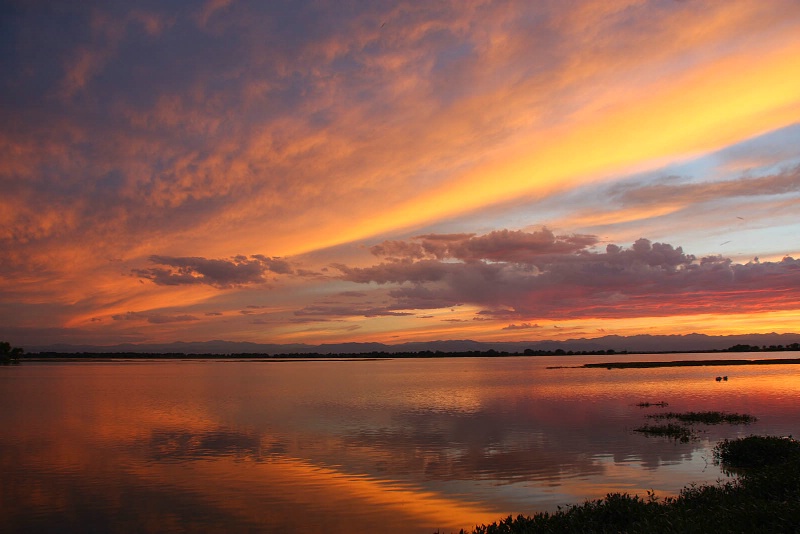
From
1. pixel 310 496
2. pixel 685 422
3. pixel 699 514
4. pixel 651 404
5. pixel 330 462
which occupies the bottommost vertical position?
pixel 651 404

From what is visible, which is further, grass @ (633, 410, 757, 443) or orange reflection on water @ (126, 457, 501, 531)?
grass @ (633, 410, 757, 443)

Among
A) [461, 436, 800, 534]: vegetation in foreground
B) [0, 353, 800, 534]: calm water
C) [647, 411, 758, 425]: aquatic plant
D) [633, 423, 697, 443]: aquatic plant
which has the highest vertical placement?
[461, 436, 800, 534]: vegetation in foreground

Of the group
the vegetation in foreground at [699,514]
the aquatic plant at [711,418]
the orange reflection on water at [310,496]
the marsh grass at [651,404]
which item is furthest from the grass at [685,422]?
the orange reflection on water at [310,496]

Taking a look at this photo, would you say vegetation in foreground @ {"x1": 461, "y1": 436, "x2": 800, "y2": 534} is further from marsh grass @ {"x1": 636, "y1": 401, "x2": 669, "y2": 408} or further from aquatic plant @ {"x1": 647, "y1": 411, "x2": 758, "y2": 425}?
marsh grass @ {"x1": 636, "y1": 401, "x2": 669, "y2": 408}

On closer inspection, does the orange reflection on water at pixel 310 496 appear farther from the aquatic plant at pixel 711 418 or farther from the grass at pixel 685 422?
the aquatic plant at pixel 711 418

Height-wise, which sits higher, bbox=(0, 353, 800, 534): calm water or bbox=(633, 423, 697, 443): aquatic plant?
bbox=(0, 353, 800, 534): calm water

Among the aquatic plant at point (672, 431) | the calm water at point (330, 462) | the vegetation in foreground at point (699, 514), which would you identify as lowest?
the aquatic plant at point (672, 431)

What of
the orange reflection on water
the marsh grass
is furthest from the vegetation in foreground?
the marsh grass

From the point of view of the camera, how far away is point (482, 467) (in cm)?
2962

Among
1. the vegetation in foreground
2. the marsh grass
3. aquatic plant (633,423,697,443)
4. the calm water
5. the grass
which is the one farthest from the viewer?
the marsh grass

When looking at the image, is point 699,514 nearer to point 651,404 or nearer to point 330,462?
point 330,462

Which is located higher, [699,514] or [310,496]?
[699,514]

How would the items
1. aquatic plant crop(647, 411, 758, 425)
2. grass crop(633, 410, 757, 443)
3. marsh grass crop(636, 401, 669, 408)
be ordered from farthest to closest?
marsh grass crop(636, 401, 669, 408), aquatic plant crop(647, 411, 758, 425), grass crop(633, 410, 757, 443)

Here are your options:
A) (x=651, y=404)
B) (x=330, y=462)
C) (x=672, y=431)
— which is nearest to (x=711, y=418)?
(x=672, y=431)
